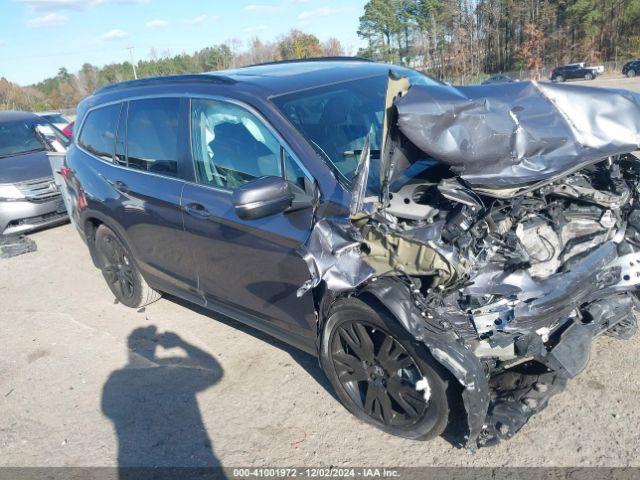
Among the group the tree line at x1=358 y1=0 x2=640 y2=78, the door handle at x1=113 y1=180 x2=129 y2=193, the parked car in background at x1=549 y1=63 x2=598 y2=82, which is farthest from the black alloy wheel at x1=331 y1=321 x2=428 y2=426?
the tree line at x1=358 y1=0 x2=640 y2=78

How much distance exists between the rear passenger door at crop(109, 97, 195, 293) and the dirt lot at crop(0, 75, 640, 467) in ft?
2.18

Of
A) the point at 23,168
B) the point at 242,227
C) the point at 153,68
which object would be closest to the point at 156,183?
the point at 242,227

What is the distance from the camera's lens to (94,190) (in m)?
4.80

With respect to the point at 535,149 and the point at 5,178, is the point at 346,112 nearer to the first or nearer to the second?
the point at 535,149

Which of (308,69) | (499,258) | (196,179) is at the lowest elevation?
(499,258)

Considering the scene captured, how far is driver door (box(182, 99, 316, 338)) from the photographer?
3102 mm

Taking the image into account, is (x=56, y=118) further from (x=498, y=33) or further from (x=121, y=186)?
(x=498, y=33)

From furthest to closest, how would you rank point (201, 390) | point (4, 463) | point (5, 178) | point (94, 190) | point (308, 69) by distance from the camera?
point (5, 178)
point (94, 190)
point (308, 69)
point (201, 390)
point (4, 463)

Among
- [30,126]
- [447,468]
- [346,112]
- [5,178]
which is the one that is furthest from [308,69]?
[30,126]

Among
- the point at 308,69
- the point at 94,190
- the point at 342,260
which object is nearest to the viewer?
the point at 342,260

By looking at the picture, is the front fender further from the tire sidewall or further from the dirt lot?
the tire sidewall

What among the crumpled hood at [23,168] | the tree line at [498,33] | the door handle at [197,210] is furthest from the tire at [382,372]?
the tree line at [498,33]

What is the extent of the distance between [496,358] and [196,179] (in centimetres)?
227

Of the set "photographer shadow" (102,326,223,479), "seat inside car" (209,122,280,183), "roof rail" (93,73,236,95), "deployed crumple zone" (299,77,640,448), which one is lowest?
"photographer shadow" (102,326,223,479)
